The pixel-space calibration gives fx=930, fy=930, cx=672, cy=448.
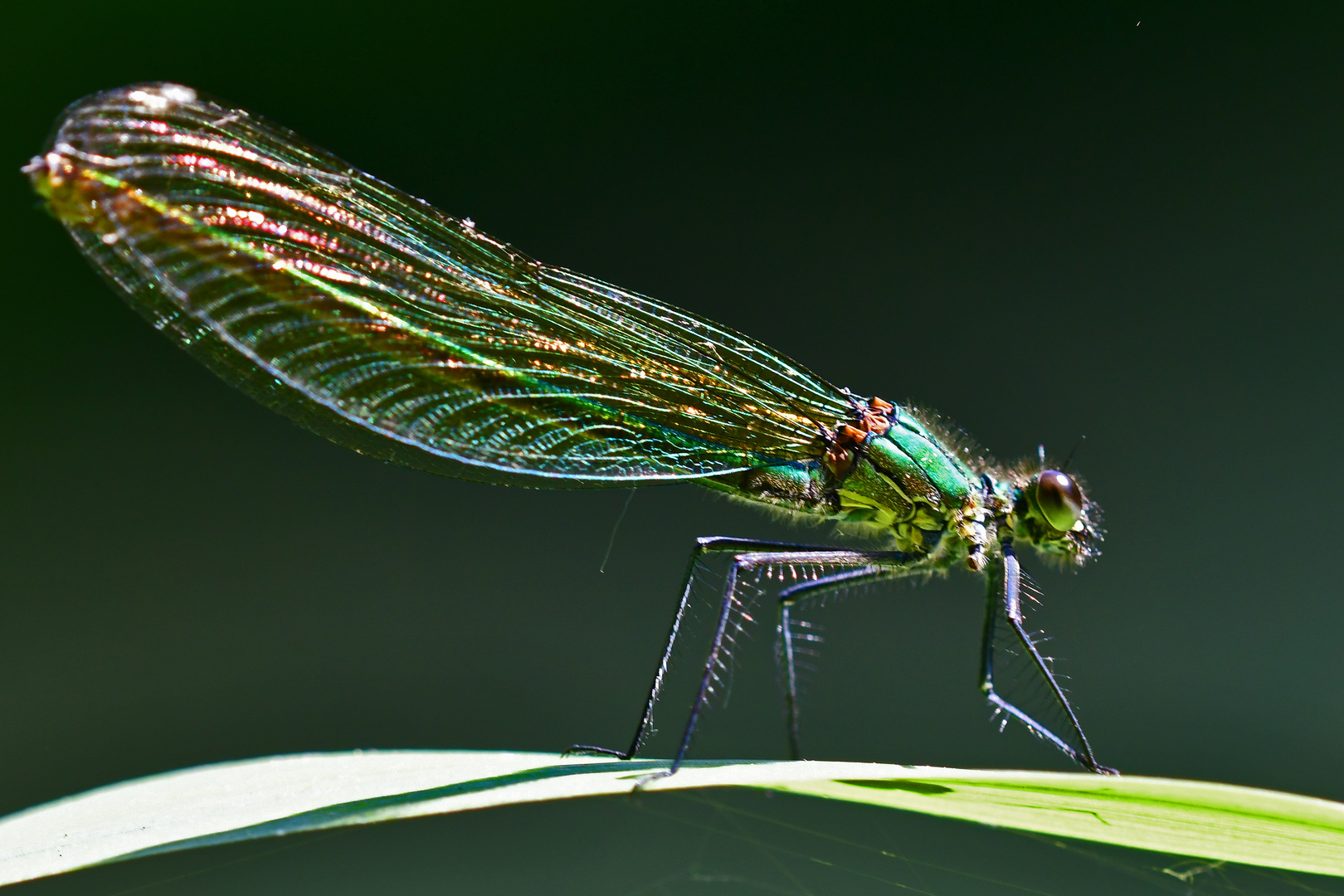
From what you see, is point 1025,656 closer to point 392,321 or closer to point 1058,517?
point 1058,517

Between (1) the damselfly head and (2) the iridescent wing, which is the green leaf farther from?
(1) the damselfly head

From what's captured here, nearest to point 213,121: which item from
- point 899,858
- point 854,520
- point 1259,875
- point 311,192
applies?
point 311,192

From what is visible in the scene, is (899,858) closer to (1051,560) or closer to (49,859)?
(1051,560)

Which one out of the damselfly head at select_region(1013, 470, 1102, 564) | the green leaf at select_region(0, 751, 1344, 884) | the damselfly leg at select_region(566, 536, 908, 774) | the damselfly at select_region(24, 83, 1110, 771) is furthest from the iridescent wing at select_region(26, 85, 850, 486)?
the green leaf at select_region(0, 751, 1344, 884)

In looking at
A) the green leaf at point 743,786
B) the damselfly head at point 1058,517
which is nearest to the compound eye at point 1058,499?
the damselfly head at point 1058,517

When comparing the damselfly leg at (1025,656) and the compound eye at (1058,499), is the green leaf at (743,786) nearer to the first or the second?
the damselfly leg at (1025,656)

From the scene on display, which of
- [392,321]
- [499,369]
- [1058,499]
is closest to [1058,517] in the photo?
[1058,499]
